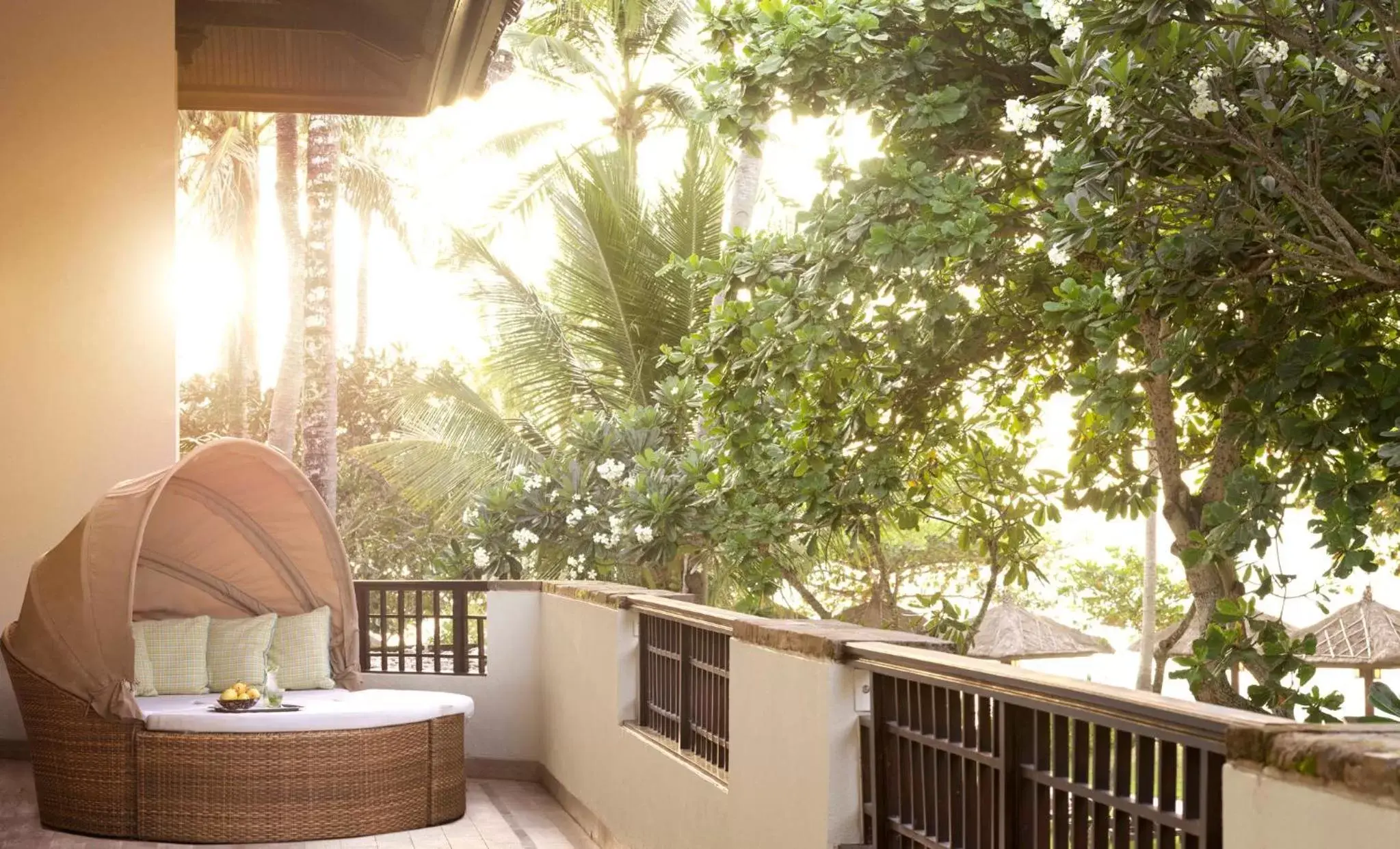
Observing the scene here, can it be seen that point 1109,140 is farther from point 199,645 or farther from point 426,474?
point 426,474

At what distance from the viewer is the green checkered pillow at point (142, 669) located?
7168 mm

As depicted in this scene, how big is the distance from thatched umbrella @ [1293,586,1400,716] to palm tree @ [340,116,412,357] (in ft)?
45.7

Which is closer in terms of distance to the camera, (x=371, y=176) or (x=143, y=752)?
(x=143, y=752)

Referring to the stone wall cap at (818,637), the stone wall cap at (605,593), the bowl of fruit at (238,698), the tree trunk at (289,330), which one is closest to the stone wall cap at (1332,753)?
the stone wall cap at (818,637)

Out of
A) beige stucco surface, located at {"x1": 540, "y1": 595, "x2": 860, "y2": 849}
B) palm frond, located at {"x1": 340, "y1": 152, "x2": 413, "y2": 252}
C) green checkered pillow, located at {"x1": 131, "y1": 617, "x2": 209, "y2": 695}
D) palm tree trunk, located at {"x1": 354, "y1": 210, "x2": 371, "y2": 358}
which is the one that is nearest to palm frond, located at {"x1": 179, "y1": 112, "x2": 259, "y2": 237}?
palm frond, located at {"x1": 340, "y1": 152, "x2": 413, "y2": 252}

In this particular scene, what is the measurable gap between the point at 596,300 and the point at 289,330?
548cm

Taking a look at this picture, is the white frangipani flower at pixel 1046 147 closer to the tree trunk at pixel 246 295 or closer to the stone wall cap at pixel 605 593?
the stone wall cap at pixel 605 593

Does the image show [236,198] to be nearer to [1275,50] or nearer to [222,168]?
[222,168]

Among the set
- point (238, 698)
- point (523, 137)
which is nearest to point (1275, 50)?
point (238, 698)

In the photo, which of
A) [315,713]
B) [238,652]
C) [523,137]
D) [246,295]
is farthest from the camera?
[246,295]

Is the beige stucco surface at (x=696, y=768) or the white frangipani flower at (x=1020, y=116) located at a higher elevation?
the white frangipani flower at (x=1020, y=116)

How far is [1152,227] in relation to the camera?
4.57 m

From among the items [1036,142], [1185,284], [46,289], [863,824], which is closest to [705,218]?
[46,289]

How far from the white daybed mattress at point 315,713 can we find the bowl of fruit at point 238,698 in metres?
0.08
